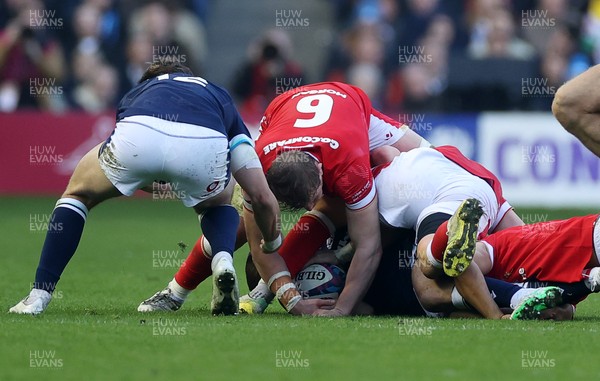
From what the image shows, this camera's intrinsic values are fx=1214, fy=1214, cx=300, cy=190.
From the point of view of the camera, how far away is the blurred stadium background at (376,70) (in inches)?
606

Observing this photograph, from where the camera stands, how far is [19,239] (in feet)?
38.8

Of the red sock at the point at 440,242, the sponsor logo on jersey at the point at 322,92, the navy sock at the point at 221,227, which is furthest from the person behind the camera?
the sponsor logo on jersey at the point at 322,92

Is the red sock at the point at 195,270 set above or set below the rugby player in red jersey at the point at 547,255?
below

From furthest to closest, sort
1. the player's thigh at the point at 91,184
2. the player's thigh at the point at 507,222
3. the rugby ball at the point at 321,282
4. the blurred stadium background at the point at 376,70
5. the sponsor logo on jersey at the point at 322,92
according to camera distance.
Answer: the blurred stadium background at the point at 376,70
the sponsor logo on jersey at the point at 322,92
the player's thigh at the point at 507,222
the rugby ball at the point at 321,282
the player's thigh at the point at 91,184

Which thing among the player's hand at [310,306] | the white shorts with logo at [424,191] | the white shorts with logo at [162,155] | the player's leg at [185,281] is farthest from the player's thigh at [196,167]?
the white shorts with logo at [424,191]

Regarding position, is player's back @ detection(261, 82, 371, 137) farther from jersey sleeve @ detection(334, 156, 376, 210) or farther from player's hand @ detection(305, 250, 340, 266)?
player's hand @ detection(305, 250, 340, 266)

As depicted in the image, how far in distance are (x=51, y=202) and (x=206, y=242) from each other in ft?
27.3

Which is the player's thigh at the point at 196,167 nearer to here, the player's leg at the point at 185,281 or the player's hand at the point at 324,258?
the player's leg at the point at 185,281

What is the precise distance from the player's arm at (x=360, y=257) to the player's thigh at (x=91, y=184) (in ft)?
4.44

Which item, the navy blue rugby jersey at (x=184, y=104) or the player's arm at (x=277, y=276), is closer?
the navy blue rugby jersey at (x=184, y=104)

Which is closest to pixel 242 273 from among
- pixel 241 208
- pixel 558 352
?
pixel 241 208

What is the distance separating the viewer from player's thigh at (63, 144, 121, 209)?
6.63m

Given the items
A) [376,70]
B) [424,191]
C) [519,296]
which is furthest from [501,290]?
[376,70]

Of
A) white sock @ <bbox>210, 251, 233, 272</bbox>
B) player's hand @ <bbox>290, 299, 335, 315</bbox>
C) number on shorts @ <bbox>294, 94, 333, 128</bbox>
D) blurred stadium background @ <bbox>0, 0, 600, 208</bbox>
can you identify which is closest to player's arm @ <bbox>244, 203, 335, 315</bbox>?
player's hand @ <bbox>290, 299, 335, 315</bbox>
